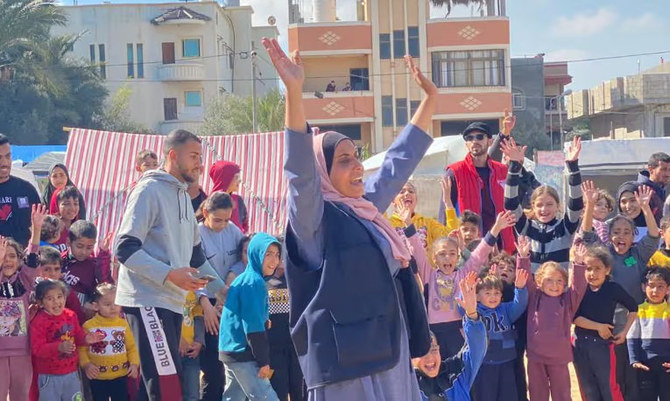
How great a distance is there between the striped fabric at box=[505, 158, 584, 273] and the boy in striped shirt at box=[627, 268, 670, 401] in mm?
687

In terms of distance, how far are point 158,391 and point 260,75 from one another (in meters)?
56.2

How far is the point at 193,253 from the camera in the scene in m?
6.03

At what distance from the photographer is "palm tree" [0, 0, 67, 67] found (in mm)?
32625

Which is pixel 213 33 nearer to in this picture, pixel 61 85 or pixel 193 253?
pixel 61 85

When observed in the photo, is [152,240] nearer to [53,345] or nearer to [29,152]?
[53,345]

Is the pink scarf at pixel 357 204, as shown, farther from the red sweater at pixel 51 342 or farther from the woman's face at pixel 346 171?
the red sweater at pixel 51 342

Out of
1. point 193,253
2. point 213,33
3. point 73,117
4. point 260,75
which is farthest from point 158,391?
point 260,75

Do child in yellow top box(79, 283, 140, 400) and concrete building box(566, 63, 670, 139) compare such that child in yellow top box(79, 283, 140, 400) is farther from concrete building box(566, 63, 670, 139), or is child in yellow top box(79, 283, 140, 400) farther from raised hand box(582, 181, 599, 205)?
concrete building box(566, 63, 670, 139)

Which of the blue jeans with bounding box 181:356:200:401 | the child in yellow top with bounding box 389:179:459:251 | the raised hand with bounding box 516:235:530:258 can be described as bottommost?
the blue jeans with bounding box 181:356:200:401

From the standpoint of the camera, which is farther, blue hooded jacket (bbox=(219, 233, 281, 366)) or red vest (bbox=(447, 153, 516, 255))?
red vest (bbox=(447, 153, 516, 255))

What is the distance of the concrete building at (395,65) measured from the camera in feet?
141

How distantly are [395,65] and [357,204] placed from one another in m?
40.5

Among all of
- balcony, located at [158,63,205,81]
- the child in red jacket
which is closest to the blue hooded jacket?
the child in red jacket

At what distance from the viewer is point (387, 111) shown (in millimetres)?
44281
